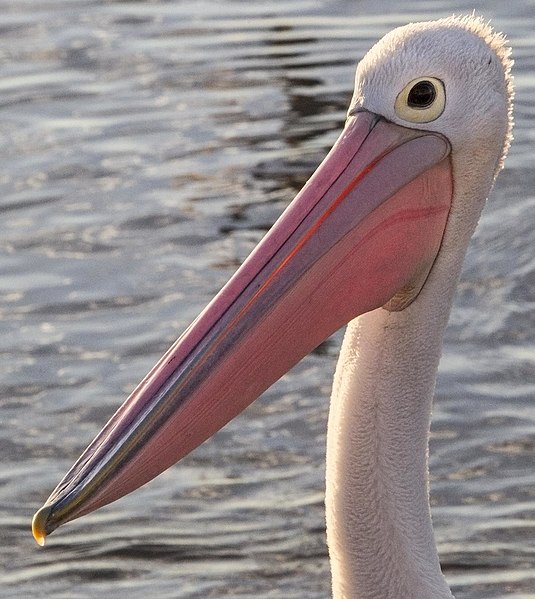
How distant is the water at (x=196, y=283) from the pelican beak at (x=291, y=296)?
192 cm

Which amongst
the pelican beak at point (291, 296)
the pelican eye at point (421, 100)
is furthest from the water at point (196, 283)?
the pelican eye at point (421, 100)

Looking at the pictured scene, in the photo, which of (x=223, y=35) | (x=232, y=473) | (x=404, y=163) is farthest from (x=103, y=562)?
(x=223, y=35)

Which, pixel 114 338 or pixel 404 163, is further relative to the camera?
pixel 114 338

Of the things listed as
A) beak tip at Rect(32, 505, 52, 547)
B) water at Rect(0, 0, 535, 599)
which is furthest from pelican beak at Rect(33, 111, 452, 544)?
water at Rect(0, 0, 535, 599)

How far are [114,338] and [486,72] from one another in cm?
Answer: 354

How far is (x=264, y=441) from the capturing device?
578 centimetres

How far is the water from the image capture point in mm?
5195

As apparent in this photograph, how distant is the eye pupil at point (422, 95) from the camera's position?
10.4 ft

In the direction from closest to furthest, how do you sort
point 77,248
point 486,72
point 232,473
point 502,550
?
point 486,72
point 502,550
point 232,473
point 77,248

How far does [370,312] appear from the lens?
3375mm

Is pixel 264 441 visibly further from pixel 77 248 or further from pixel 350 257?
pixel 350 257

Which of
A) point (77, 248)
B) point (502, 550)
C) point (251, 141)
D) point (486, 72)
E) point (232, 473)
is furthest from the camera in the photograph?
point (251, 141)

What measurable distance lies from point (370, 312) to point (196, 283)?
3614 mm

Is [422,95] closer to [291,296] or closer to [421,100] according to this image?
[421,100]
